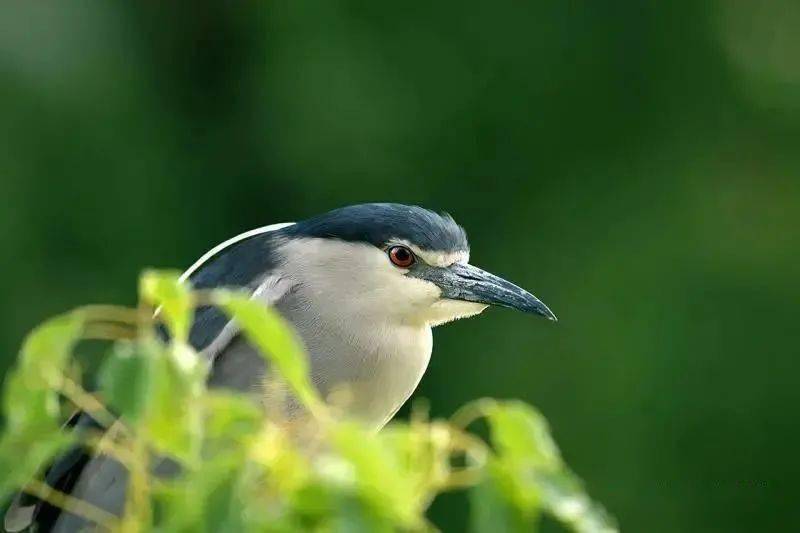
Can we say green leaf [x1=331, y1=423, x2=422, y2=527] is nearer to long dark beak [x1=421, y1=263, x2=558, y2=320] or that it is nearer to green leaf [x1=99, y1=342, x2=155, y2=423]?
green leaf [x1=99, y1=342, x2=155, y2=423]

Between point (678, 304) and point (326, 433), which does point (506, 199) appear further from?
point (326, 433)

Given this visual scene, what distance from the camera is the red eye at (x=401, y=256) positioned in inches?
109

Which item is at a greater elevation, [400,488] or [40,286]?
[400,488]

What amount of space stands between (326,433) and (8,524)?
1736mm

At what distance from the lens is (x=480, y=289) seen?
109 inches

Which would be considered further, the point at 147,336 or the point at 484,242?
the point at 484,242

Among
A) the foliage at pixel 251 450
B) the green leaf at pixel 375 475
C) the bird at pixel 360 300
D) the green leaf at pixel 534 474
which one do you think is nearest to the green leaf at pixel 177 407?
the foliage at pixel 251 450

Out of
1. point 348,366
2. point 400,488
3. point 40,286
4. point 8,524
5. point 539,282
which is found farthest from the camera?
point 539,282

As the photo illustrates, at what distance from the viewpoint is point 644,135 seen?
6492 mm

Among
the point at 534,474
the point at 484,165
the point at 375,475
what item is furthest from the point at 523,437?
the point at 484,165

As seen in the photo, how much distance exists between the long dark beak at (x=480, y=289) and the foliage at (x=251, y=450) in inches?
66.0

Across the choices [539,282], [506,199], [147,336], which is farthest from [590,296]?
[147,336]

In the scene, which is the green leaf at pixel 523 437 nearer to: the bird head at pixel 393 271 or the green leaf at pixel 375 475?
the green leaf at pixel 375 475

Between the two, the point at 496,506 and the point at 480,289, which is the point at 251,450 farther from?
the point at 480,289
